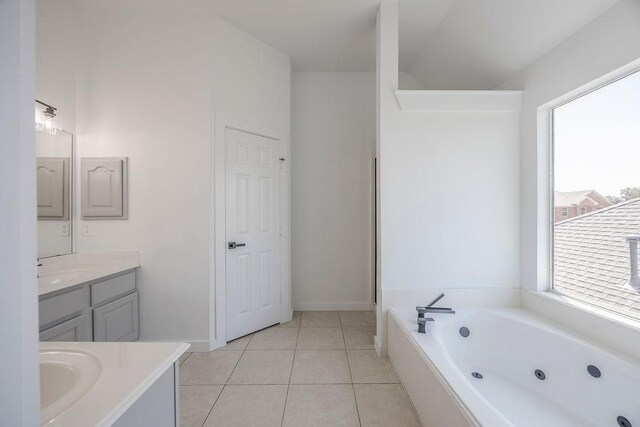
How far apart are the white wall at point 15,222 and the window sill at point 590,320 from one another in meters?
2.36

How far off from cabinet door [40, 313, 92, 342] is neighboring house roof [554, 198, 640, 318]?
328cm

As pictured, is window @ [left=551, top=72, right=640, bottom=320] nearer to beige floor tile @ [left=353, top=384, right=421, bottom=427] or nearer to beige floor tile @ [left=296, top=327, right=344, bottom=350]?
beige floor tile @ [left=353, top=384, right=421, bottom=427]

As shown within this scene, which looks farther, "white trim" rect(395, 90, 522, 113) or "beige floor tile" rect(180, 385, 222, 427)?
"white trim" rect(395, 90, 522, 113)

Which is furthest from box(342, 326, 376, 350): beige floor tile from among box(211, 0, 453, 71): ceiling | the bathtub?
box(211, 0, 453, 71): ceiling

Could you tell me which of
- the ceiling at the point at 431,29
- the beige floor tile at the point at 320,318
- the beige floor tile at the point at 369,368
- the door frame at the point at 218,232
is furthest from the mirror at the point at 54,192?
the beige floor tile at the point at 369,368

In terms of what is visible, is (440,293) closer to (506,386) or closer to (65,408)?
(506,386)

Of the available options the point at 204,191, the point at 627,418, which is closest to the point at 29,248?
the point at 204,191

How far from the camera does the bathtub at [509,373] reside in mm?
1239

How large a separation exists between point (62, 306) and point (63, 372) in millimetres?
1207

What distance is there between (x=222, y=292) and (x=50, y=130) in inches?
73.5

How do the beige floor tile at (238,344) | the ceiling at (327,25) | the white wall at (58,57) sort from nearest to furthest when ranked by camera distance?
the white wall at (58,57) < the ceiling at (327,25) < the beige floor tile at (238,344)

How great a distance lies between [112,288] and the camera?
6.65 ft

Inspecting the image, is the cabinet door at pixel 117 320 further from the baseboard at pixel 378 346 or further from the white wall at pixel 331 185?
the baseboard at pixel 378 346

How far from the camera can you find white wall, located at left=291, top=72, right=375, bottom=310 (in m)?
3.25
